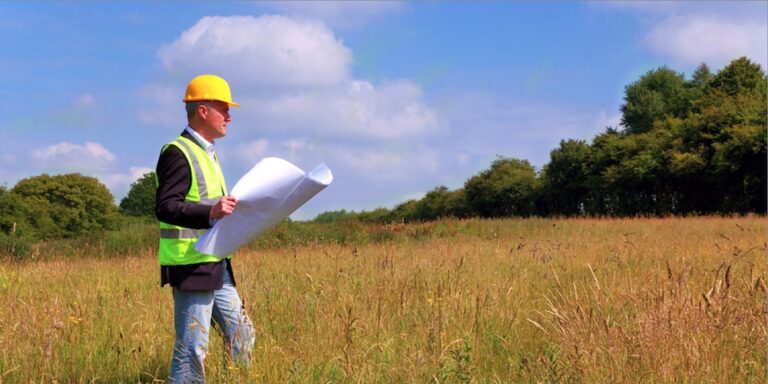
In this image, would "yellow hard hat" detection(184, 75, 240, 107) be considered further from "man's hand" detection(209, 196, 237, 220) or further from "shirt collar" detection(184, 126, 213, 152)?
"man's hand" detection(209, 196, 237, 220)

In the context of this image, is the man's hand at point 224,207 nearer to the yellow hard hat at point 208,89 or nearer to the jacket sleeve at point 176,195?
the jacket sleeve at point 176,195

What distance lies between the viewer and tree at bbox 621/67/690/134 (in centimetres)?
4788

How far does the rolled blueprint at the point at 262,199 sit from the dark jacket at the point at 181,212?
110 millimetres

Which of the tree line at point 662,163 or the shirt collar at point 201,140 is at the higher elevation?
the tree line at point 662,163

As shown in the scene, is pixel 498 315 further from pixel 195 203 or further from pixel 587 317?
pixel 195 203

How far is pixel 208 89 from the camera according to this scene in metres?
3.17

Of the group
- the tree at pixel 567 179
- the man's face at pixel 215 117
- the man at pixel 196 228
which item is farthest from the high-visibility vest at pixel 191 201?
the tree at pixel 567 179

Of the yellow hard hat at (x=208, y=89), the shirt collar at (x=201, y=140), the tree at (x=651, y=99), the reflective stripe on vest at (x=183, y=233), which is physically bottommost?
the reflective stripe on vest at (x=183, y=233)

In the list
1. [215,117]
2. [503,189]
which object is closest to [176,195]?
[215,117]

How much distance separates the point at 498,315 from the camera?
191 inches

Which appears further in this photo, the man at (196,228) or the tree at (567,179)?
the tree at (567,179)

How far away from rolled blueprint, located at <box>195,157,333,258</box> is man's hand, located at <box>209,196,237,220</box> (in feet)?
0.09

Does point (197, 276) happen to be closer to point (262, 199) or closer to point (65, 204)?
point (262, 199)

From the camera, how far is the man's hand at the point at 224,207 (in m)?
2.85
